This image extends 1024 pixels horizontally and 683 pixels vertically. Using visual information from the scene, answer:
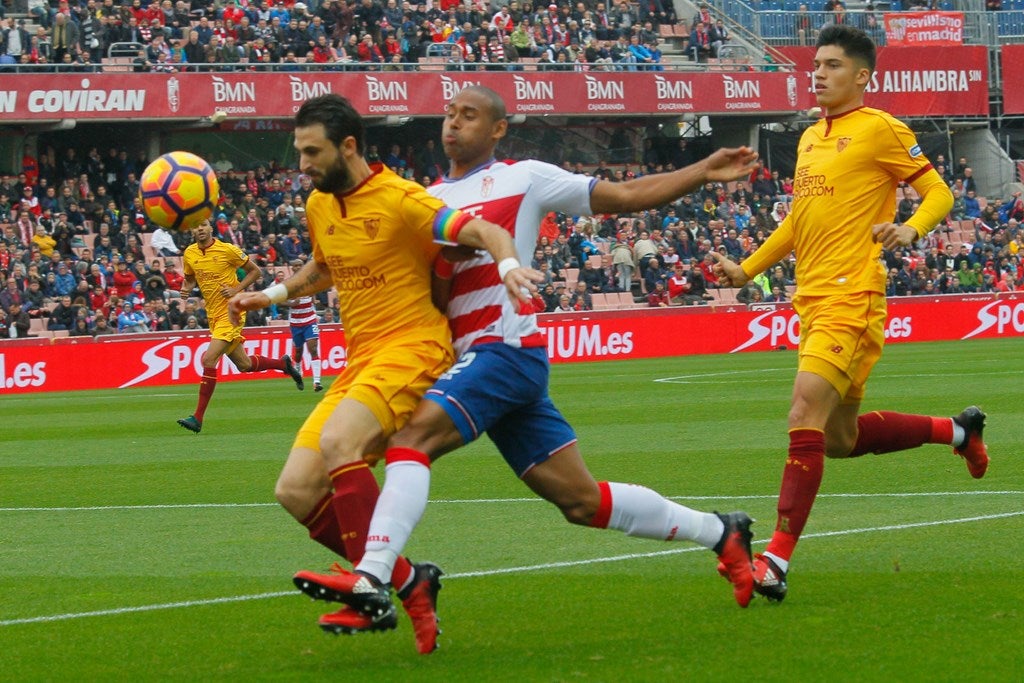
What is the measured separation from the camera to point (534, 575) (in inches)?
302

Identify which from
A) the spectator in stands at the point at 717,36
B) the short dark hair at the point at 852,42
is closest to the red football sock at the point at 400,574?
the short dark hair at the point at 852,42

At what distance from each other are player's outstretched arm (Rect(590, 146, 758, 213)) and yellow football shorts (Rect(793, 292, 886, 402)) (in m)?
1.19

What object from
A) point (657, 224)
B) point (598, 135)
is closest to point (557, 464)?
point (657, 224)

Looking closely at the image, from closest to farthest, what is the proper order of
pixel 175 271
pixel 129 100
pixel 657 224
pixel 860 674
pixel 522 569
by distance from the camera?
pixel 860 674 < pixel 522 569 < pixel 175 271 < pixel 129 100 < pixel 657 224

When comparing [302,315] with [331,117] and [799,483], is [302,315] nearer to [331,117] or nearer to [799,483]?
[799,483]

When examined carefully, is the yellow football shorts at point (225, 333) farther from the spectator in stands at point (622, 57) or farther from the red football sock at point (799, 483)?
the spectator in stands at point (622, 57)

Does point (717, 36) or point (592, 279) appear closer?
point (592, 279)

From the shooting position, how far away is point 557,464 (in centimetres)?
642

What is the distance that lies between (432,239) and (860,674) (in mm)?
2167

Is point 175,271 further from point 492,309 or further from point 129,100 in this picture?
point 492,309

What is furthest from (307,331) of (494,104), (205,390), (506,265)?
(506,265)

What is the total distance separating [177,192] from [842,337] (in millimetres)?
3767

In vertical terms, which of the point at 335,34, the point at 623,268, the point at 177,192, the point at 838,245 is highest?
the point at 335,34

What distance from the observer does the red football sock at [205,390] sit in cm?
1795
